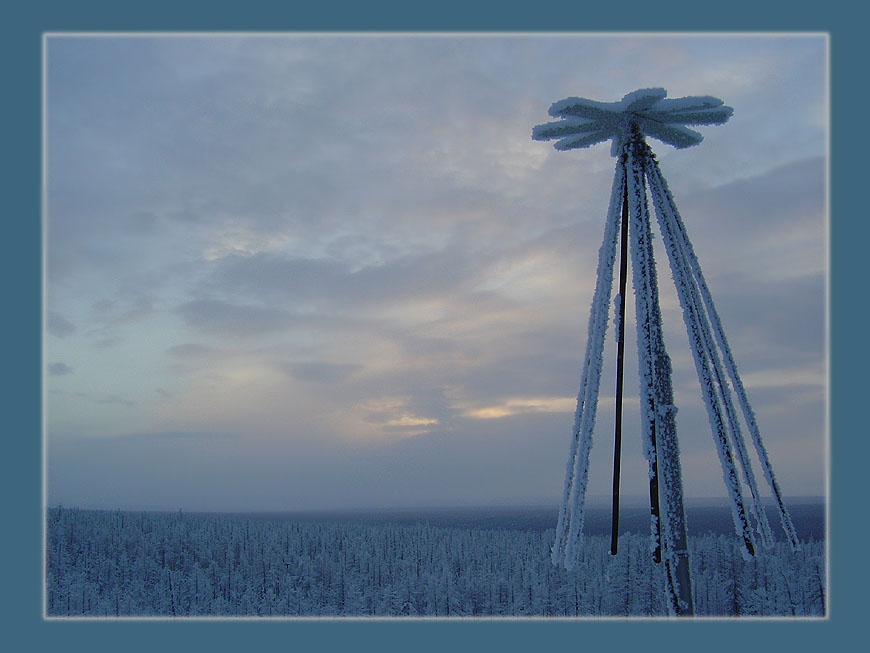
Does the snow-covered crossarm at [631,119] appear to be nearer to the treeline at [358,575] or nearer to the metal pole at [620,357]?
the metal pole at [620,357]

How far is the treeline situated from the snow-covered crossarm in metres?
28.7

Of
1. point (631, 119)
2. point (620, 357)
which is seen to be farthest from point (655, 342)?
point (631, 119)

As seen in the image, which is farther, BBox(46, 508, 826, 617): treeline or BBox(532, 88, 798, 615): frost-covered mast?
BBox(46, 508, 826, 617): treeline

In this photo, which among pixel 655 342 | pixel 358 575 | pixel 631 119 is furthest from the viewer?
pixel 358 575

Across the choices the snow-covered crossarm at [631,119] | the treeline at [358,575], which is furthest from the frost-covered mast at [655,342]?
the treeline at [358,575]

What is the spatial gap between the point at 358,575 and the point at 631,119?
51.4 meters

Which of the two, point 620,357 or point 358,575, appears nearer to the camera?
point 620,357

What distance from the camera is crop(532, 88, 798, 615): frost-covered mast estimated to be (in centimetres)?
549

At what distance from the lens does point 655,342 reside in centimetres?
555

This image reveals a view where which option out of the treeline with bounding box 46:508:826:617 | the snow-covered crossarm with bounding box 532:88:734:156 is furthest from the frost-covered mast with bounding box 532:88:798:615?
the treeline with bounding box 46:508:826:617

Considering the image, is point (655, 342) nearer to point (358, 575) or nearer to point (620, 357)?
point (620, 357)

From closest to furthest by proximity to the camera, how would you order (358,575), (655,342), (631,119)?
(655,342) < (631,119) < (358,575)

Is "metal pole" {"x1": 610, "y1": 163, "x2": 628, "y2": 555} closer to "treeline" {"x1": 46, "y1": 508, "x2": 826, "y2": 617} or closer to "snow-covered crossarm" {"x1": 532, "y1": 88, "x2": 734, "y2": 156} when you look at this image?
"snow-covered crossarm" {"x1": 532, "y1": 88, "x2": 734, "y2": 156}

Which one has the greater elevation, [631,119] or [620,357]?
[631,119]
